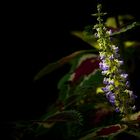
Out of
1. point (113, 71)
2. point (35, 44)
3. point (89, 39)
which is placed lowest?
point (113, 71)

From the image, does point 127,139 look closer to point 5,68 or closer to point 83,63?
point 83,63

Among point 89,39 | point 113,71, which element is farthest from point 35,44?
point 113,71

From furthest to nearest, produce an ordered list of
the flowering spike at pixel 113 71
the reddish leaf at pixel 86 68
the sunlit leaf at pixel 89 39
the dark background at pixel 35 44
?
the dark background at pixel 35 44
the reddish leaf at pixel 86 68
the sunlit leaf at pixel 89 39
the flowering spike at pixel 113 71

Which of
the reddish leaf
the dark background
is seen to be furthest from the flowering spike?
the dark background

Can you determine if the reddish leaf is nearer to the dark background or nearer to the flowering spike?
the flowering spike

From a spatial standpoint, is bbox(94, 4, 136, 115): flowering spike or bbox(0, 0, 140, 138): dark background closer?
bbox(94, 4, 136, 115): flowering spike

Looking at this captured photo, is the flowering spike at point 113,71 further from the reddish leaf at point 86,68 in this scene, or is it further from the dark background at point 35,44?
the dark background at point 35,44

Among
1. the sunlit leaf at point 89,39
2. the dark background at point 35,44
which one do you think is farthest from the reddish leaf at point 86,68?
the dark background at point 35,44

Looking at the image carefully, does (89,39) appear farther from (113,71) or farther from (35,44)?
(35,44)

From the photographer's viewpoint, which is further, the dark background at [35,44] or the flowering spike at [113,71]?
the dark background at [35,44]
